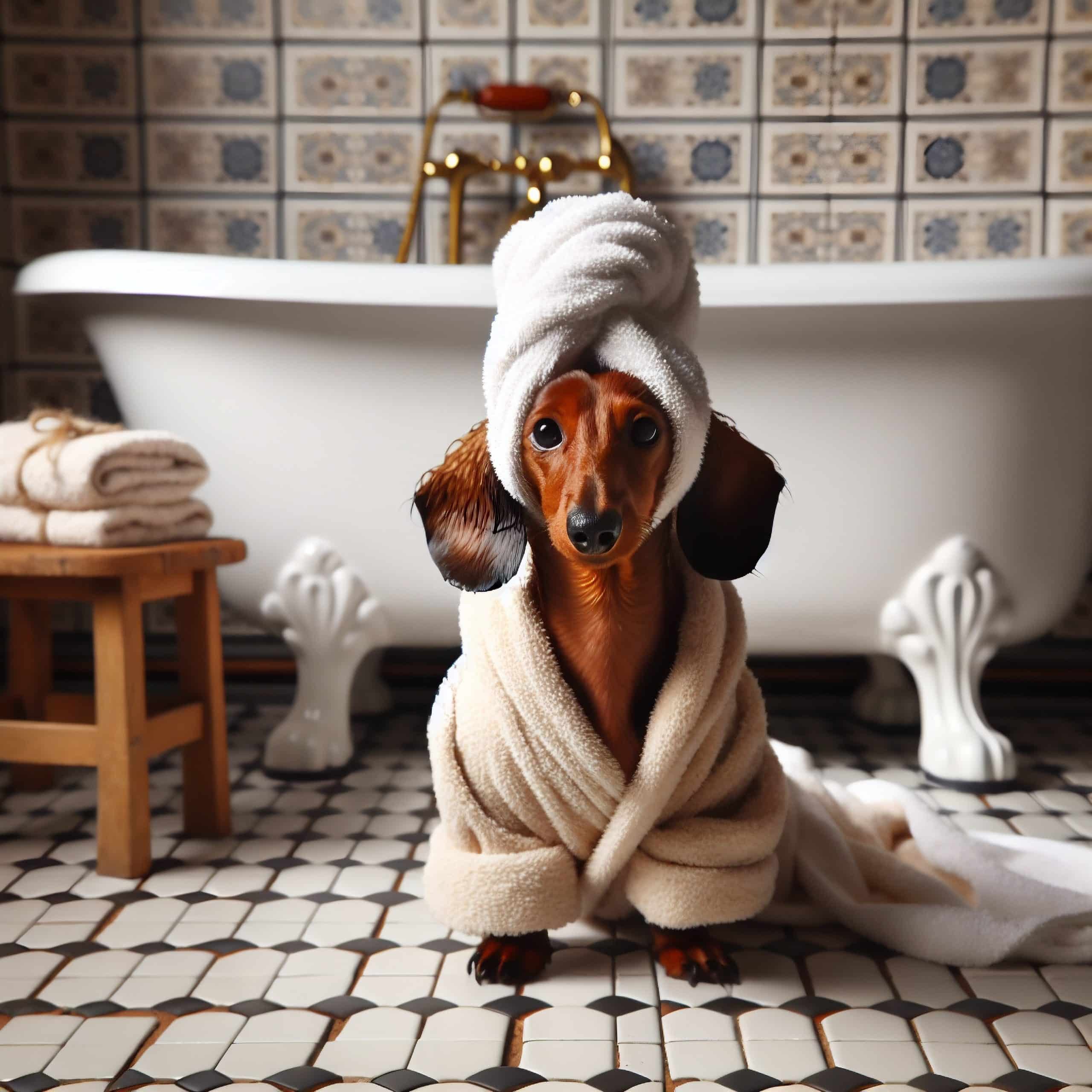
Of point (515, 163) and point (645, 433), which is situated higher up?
point (515, 163)

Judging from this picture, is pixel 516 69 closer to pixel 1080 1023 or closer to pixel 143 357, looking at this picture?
pixel 143 357

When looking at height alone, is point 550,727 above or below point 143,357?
below

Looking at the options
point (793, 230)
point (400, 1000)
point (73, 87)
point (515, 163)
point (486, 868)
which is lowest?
point (400, 1000)

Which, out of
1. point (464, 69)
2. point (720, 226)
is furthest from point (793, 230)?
point (464, 69)

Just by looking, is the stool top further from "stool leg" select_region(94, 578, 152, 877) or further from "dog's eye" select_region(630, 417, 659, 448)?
"dog's eye" select_region(630, 417, 659, 448)

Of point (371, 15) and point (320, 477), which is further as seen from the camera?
point (371, 15)

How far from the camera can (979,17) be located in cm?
197

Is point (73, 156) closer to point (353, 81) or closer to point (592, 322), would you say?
point (353, 81)

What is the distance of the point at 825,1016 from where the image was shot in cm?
88

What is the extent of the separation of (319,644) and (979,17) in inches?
61.6

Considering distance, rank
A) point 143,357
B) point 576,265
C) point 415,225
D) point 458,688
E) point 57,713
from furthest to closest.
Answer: point 415,225, point 143,357, point 57,713, point 458,688, point 576,265

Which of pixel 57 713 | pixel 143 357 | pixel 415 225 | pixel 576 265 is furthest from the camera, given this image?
pixel 415 225

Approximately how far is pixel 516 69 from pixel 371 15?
278mm

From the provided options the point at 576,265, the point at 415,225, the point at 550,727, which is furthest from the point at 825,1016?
the point at 415,225
